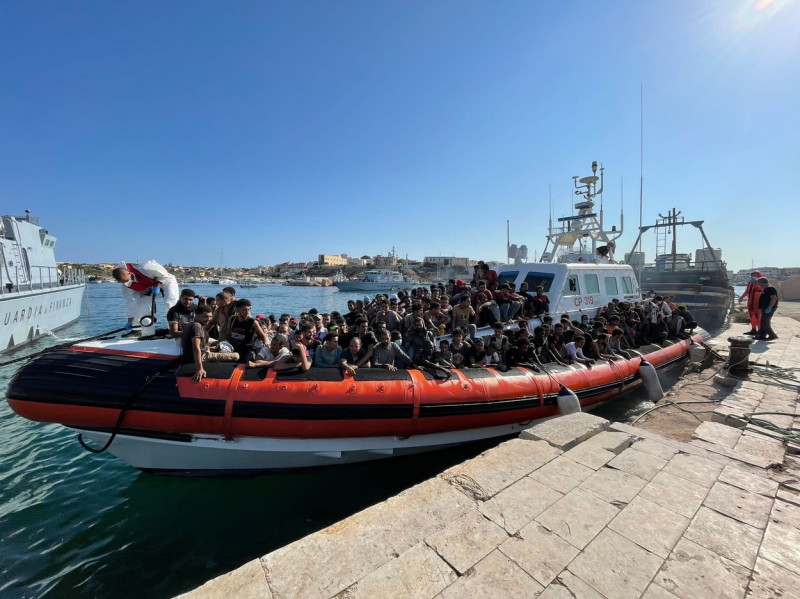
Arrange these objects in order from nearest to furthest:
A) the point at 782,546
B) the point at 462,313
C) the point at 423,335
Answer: the point at 782,546
the point at 423,335
the point at 462,313

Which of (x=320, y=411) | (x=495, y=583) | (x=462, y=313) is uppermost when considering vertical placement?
(x=462, y=313)

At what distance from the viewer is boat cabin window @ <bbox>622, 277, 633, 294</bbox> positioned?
32.5 ft

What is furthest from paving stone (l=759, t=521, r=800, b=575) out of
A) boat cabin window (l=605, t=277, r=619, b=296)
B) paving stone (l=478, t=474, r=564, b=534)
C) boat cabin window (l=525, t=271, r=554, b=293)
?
boat cabin window (l=605, t=277, r=619, b=296)

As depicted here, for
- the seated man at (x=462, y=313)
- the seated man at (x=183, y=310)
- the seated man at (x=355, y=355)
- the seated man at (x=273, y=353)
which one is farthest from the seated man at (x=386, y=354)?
the seated man at (x=183, y=310)

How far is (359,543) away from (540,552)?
1202 millimetres

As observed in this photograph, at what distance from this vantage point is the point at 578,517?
2604 mm

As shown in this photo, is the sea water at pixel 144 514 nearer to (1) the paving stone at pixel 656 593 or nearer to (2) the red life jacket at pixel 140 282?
→ (2) the red life jacket at pixel 140 282

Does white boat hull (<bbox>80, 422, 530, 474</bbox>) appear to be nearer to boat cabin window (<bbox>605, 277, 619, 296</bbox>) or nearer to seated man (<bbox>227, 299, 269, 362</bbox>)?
seated man (<bbox>227, 299, 269, 362</bbox>)

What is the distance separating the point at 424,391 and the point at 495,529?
6.26ft

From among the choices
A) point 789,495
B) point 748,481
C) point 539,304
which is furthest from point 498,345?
point 789,495

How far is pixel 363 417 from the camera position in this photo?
4039 mm

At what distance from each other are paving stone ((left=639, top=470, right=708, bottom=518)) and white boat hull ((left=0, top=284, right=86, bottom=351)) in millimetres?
17473

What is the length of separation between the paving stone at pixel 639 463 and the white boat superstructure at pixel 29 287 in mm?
17262

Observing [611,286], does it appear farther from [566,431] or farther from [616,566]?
[616,566]
